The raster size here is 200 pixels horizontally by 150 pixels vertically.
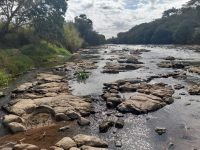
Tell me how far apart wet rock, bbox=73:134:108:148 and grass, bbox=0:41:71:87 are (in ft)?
77.0

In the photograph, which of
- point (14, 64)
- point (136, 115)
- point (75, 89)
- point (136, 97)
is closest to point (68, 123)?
point (136, 115)

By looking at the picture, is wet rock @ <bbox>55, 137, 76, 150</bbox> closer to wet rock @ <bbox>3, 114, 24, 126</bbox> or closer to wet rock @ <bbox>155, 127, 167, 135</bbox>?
wet rock @ <bbox>3, 114, 24, 126</bbox>

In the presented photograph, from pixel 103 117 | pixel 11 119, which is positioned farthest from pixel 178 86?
pixel 11 119

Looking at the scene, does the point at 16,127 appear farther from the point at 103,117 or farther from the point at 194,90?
the point at 194,90

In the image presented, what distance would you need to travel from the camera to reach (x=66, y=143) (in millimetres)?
20625

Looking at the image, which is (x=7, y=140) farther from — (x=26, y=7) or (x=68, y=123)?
(x=26, y=7)

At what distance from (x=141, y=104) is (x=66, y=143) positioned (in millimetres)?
10740

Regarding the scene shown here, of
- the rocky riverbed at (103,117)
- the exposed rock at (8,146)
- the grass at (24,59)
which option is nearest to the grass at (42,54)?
the grass at (24,59)

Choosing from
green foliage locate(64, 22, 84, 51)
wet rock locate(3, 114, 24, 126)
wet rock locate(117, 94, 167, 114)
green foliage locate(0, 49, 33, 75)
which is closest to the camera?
wet rock locate(3, 114, 24, 126)

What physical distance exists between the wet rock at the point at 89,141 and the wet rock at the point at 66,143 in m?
0.36

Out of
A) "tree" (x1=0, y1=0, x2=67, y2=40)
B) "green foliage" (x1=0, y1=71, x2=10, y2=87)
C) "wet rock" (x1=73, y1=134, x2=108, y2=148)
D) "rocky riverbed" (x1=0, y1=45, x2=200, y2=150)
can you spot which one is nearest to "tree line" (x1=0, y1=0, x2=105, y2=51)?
"tree" (x1=0, y1=0, x2=67, y2=40)

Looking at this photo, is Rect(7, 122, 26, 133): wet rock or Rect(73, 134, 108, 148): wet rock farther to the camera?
Rect(7, 122, 26, 133): wet rock

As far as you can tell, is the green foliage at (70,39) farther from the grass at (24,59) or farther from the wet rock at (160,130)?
the wet rock at (160,130)

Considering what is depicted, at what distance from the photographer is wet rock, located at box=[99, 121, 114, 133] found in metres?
23.5
